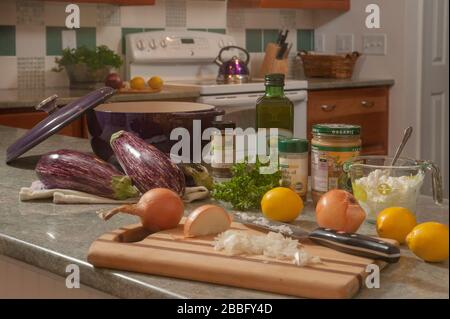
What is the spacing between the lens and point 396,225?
1.04m

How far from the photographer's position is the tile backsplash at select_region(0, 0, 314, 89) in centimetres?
362

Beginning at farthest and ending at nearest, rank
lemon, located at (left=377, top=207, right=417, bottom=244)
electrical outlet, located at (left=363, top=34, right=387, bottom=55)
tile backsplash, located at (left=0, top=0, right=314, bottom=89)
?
electrical outlet, located at (left=363, top=34, right=387, bottom=55), tile backsplash, located at (left=0, top=0, right=314, bottom=89), lemon, located at (left=377, top=207, right=417, bottom=244)

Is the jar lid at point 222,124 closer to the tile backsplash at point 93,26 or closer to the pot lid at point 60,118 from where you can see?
the pot lid at point 60,118

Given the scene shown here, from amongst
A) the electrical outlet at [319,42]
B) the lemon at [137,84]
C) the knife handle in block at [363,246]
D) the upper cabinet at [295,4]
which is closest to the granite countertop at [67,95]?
the lemon at [137,84]

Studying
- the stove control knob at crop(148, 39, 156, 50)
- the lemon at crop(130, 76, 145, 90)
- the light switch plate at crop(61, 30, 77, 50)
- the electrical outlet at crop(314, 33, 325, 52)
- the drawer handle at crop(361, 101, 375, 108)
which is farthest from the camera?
the electrical outlet at crop(314, 33, 325, 52)

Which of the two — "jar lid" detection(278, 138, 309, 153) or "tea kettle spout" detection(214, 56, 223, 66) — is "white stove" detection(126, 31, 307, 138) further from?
"jar lid" detection(278, 138, 309, 153)

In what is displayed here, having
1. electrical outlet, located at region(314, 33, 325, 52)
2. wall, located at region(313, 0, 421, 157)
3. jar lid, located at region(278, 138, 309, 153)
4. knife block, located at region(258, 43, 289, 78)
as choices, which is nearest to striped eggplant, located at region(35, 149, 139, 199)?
jar lid, located at region(278, 138, 309, 153)

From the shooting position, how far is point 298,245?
3.26 feet

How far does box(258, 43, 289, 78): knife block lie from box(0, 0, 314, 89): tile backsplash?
19 cm

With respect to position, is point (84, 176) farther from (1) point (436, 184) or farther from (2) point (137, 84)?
(2) point (137, 84)

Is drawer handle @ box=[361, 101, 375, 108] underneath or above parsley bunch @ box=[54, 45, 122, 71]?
underneath

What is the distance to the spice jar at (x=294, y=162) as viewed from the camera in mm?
1301

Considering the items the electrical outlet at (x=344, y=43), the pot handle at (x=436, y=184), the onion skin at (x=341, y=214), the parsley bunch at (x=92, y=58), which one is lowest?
the onion skin at (x=341, y=214)

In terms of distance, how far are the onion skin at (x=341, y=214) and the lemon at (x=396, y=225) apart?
36mm
